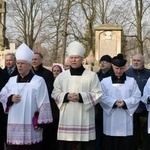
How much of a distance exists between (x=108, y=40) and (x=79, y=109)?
1254 cm

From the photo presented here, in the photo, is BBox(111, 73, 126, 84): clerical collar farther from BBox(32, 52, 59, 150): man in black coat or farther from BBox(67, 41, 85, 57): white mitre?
BBox(32, 52, 59, 150): man in black coat

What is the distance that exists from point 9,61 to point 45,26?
911 inches

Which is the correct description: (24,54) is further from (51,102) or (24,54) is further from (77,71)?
(51,102)

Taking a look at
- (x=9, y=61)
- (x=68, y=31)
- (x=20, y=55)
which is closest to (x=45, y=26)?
(x=68, y=31)

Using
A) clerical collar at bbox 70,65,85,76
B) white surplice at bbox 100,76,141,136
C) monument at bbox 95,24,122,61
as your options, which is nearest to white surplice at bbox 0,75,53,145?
clerical collar at bbox 70,65,85,76

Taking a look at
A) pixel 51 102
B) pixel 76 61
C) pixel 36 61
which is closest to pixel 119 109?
pixel 76 61

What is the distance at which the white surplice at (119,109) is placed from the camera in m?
5.32

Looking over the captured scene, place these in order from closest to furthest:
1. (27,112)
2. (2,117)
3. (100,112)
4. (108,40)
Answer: (27,112) < (2,117) < (100,112) < (108,40)

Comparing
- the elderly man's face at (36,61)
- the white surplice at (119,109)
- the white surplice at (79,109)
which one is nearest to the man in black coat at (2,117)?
the elderly man's face at (36,61)

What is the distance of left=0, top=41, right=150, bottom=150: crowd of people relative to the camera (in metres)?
4.58

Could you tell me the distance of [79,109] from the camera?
4.89 metres

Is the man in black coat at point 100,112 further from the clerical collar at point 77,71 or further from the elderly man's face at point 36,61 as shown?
the elderly man's face at point 36,61

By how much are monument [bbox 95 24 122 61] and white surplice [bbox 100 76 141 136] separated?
1161 centimetres

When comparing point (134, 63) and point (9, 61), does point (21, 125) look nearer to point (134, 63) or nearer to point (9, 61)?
point (9, 61)
